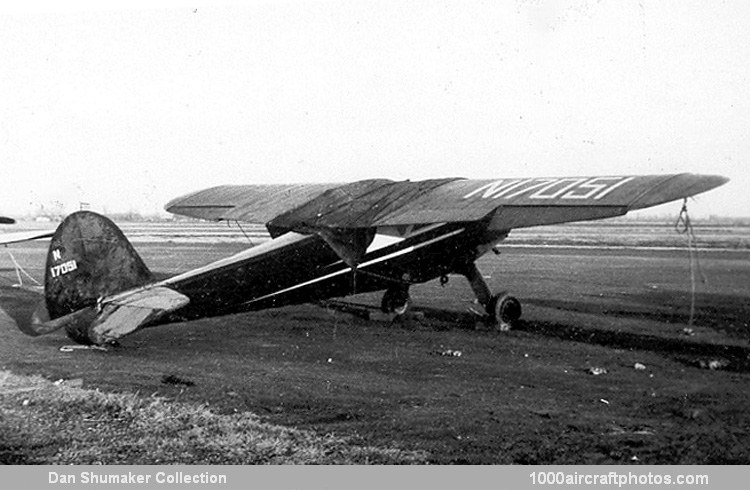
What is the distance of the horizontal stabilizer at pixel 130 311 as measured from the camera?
627cm

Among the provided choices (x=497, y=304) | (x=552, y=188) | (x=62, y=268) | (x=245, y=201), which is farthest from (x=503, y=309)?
(x=62, y=268)

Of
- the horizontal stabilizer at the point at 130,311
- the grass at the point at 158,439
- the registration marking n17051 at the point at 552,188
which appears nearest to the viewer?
the grass at the point at 158,439

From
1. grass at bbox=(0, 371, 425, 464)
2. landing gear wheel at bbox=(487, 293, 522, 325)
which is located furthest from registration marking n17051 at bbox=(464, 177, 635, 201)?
grass at bbox=(0, 371, 425, 464)

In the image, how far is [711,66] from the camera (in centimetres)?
552

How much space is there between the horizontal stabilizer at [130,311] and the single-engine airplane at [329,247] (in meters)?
0.01

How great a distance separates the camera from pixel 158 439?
4320mm

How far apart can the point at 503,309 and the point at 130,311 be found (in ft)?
15.1

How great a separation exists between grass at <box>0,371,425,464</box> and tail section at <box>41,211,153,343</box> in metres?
1.60

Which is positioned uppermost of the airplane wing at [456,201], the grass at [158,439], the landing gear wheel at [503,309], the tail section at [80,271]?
the airplane wing at [456,201]

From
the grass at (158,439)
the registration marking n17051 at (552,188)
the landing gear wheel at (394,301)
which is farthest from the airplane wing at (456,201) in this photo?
the grass at (158,439)

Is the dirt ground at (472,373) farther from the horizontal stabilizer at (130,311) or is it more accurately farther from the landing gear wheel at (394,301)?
the landing gear wheel at (394,301)

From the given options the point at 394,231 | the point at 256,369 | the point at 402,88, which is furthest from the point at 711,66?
the point at 256,369

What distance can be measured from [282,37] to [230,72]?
1037 millimetres
